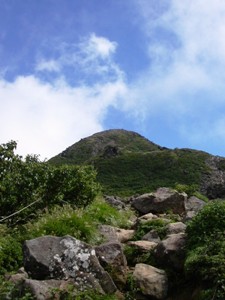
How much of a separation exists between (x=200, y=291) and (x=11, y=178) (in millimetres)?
12531

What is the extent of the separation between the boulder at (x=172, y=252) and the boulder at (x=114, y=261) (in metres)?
0.88

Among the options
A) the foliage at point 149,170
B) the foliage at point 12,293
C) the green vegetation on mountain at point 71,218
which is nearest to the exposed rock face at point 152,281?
the green vegetation on mountain at point 71,218

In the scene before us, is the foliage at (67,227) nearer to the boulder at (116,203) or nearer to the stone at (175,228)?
the stone at (175,228)

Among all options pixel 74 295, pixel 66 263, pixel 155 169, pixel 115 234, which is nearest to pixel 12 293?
pixel 74 295

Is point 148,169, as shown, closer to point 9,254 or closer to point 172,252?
point 9,254

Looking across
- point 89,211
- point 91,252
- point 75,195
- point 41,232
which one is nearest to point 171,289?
point 91,252

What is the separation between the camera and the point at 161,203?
19.3 m

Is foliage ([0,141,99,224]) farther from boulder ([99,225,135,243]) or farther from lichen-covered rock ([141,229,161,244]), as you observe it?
lichen-covered rock ([141,229,161,244])

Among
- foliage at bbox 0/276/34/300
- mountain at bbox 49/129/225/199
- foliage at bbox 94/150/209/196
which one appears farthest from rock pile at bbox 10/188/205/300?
foliage at bbox 94/150/209/196

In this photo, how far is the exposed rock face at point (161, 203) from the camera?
19.3m

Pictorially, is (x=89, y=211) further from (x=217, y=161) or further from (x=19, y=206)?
(x=217, y=161)

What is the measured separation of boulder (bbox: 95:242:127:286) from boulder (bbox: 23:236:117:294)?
454 mm

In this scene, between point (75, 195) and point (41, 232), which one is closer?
point (41, 232)

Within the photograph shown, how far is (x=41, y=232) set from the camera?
1184cm
